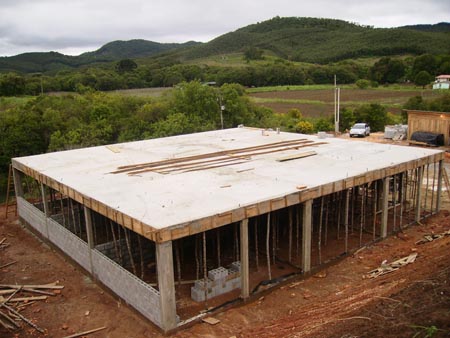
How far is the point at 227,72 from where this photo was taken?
76.8 meters

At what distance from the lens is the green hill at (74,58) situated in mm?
100750

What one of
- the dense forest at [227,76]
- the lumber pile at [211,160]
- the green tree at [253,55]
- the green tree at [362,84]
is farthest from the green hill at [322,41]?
the lumber pile at [211,160]

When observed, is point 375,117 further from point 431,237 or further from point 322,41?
point 322,41

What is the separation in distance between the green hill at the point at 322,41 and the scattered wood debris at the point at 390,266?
101m

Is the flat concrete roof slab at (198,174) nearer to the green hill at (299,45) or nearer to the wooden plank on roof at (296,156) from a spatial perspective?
the wooden plank on roof at (296,156)

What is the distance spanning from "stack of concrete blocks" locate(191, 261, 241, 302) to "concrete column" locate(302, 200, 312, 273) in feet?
6.64

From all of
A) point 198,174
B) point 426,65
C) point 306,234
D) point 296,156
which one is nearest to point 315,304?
point 306,234

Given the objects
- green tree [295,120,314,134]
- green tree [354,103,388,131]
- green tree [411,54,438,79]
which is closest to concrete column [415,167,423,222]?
green tree [295,120,314,134]

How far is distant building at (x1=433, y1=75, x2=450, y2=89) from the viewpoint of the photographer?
6786 centimetres

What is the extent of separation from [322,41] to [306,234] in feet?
401

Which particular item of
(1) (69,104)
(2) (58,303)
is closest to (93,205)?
(2) (58,303)

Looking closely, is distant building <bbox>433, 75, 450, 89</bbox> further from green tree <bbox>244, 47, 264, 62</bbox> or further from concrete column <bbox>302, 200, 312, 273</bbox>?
concrete column <bbox>302, 200, 312, 273</bbox>

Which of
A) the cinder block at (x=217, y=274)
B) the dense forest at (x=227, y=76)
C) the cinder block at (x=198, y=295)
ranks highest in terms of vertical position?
the dense forest at (x=227, y=76)

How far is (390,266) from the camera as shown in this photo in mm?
12211
